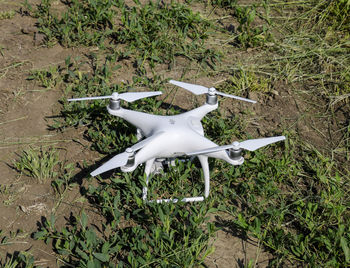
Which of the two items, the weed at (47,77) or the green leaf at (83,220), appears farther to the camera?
the weed at (47,77)

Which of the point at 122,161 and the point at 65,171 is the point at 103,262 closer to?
the point at 122,161

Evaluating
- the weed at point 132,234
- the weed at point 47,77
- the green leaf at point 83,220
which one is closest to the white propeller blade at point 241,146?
the weed at point 132,234

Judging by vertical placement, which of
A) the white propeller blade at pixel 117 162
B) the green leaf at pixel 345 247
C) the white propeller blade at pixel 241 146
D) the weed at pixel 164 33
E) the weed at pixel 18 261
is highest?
the white propeller blade at pixel 241 146

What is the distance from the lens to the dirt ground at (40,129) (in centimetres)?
328

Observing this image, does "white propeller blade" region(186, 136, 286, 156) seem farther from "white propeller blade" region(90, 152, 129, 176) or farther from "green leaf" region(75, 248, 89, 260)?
"green leaf" region(75, 248, 89, 260)

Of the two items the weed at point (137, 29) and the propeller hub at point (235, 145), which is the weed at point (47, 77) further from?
the propeller hub at point (235, 145)

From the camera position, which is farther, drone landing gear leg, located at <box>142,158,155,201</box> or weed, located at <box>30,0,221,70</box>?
weed, located at <box>30,0,221,70</box>

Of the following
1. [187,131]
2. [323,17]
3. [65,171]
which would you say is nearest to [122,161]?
[187,131]

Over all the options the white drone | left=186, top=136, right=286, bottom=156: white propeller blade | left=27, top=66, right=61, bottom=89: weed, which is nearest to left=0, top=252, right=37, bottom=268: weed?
the white drone

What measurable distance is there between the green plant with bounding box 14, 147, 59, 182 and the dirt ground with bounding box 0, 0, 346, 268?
0.06 metres

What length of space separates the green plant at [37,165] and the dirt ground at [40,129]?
0.06 meters

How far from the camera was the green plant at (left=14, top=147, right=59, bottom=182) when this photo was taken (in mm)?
3650

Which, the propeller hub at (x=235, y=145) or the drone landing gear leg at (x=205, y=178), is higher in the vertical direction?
the propeller hub at (x=235, y=145)

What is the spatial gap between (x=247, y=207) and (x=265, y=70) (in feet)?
6.46
